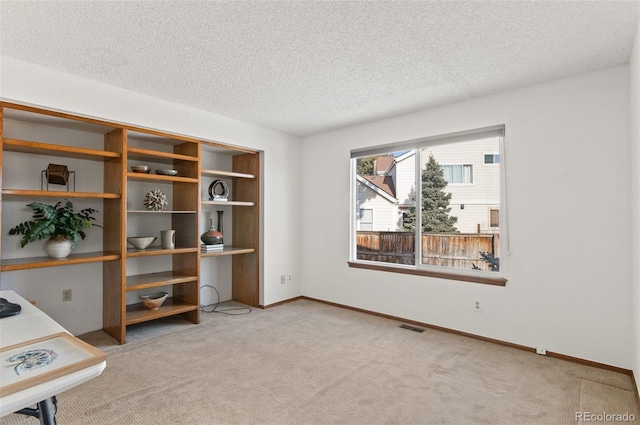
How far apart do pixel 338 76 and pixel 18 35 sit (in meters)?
2.27

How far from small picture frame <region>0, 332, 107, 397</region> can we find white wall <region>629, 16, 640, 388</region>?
3.08m

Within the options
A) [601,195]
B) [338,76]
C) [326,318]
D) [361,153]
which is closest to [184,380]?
[326,318]

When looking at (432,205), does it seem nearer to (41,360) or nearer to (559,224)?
(559,224)

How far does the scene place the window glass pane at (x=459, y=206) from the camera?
3.35 m

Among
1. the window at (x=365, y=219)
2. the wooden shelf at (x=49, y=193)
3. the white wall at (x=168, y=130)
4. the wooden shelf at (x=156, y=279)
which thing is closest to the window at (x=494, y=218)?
the window at (x=365, y=219)

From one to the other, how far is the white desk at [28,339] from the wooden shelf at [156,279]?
112 centimetres

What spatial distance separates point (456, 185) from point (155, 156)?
326 centimetres

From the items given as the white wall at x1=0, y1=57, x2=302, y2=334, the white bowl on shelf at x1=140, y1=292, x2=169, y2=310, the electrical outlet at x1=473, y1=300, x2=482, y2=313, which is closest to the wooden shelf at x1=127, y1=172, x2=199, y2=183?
the white wall at x1=0, y1=57, x2=302, y2=334

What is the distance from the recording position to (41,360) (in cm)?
117

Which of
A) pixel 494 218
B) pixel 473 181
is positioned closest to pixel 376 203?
pixel 473 181

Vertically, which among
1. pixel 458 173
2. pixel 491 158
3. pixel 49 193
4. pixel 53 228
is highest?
pixel 491 158

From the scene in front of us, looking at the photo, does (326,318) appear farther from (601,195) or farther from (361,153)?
(601,195)

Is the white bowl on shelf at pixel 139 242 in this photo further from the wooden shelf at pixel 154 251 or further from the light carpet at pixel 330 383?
the light carpet at pixel 330 383

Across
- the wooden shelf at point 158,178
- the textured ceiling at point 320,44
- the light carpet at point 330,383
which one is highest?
the textured ceiling at point 320,44
